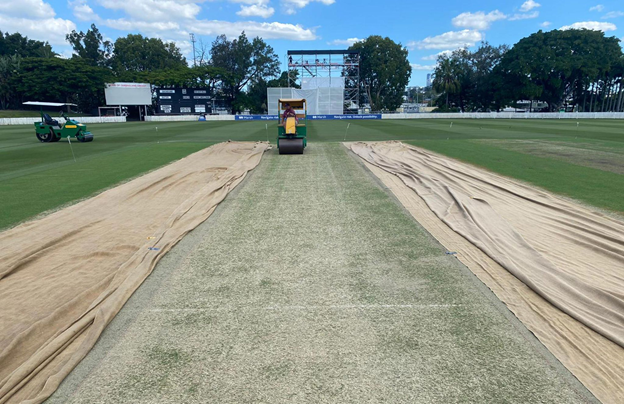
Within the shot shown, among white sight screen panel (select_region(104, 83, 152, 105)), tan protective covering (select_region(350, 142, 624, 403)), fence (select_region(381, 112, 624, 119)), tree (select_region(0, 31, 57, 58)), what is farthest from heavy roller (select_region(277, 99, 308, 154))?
tree (select_region(0, 31, 57, 58))

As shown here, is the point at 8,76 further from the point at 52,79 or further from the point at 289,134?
the point at 289,134

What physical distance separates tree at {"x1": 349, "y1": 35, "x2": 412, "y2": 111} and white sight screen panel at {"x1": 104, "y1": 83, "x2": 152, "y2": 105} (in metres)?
44.3

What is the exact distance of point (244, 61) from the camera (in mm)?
83688

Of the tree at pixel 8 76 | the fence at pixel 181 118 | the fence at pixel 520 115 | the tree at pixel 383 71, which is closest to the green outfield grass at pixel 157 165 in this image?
the fence at pixel 181 118

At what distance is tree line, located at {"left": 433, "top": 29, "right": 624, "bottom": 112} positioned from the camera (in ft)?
213

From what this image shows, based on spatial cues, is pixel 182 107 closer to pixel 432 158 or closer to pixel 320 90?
pixel 320 90

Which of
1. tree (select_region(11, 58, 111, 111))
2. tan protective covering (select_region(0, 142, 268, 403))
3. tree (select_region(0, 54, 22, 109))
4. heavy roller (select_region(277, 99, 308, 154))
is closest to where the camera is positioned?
tan protective covering (select_region(0, 142, 268, 403))

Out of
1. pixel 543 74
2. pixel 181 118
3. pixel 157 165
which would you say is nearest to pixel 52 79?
pixel 181 118

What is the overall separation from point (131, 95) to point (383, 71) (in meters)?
48.1

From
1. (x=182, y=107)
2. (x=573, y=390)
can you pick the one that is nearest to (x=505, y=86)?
(x=182, y=107)

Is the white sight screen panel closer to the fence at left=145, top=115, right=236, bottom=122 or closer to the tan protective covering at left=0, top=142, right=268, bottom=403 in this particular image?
the fence at left=145, top=115, right=236, bottom=122

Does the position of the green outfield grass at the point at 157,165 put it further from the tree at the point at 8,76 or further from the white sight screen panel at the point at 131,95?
the tree at the point at 8,76

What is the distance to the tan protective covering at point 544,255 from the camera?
11.6 ft

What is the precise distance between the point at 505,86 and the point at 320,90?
34.3 m
